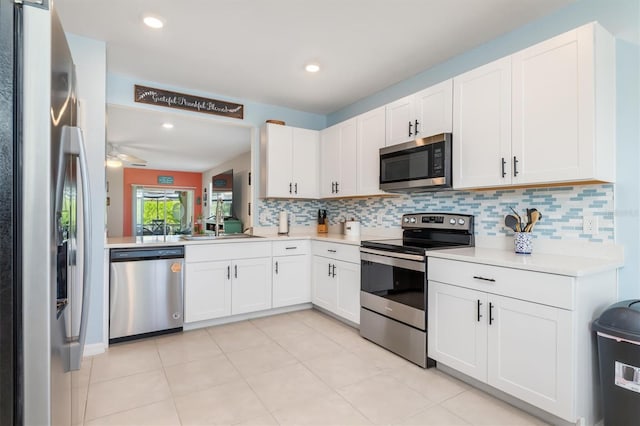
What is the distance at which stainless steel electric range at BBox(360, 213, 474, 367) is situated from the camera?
2424 mm

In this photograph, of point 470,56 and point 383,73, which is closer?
point 470,56

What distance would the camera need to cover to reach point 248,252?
346 centimetres

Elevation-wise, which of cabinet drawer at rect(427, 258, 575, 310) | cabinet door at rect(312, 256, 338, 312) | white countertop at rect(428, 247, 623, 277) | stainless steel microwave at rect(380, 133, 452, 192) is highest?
stainless steel microwave at rect(380, 133, 452, 192)

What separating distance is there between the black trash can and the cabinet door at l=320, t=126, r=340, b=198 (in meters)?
2.73

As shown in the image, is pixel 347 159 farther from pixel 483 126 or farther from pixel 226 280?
pixel 226 280

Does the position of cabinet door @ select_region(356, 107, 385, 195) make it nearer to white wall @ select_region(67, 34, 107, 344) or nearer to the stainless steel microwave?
the stainless steel microwave

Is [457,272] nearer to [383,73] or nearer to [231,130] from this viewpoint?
[383,73]

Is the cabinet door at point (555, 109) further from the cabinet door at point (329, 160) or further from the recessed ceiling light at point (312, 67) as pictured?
the cabinet door at point (329, 160)

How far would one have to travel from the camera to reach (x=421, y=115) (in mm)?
2824

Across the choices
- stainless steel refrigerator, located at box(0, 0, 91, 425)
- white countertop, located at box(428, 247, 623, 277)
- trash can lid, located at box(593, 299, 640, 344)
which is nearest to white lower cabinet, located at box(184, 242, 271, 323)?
white countertop, located at box(428, 247, 623, 277)

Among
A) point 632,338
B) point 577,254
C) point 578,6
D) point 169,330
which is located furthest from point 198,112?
point 632,338

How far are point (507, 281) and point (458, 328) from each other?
483 mm

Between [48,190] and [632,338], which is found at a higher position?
[48,190]

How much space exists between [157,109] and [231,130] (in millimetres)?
1453
